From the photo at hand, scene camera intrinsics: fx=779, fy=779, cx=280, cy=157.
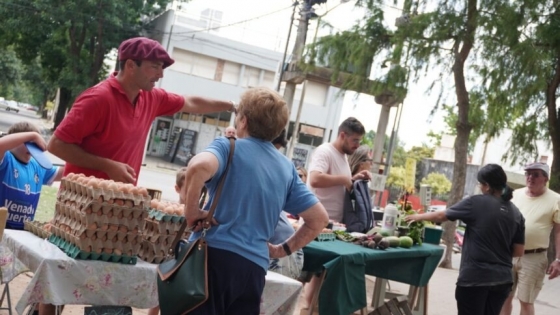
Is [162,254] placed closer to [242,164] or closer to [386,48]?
[242,164]

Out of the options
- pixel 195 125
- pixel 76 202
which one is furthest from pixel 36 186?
pixel 195 125

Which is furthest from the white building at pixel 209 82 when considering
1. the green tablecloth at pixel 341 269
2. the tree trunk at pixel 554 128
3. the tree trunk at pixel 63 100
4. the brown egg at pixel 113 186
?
the brown egg at pixel 113 186

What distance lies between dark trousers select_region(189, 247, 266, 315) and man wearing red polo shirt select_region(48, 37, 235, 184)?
961 millimetres

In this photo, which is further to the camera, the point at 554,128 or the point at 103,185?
the point at 554,128

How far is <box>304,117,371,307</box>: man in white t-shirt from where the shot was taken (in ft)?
22.5

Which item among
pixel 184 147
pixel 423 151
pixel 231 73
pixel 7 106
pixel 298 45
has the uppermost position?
pixel 231 73

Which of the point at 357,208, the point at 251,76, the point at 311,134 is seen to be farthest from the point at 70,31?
the point at 357,208

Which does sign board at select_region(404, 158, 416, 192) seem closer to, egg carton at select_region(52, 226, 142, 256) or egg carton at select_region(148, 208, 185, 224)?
egg carton at select_region(148, 208, 185, 224)

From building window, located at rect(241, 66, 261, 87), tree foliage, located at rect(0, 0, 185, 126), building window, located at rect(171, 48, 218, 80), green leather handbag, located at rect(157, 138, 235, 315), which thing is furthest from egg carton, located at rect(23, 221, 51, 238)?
building window, located at rect(241, 66, 261, 87)

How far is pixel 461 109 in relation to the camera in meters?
14.8

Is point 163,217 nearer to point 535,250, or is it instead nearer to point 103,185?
point 103,185

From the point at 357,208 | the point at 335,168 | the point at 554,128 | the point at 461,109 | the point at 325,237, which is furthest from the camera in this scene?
the point at 554,128

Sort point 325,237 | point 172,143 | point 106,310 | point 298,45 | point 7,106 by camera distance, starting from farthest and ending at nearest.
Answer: point 7,106 < point 172,143 < point 298,45 < point 325,237 < point 106,310

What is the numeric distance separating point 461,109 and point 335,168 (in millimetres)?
8444
